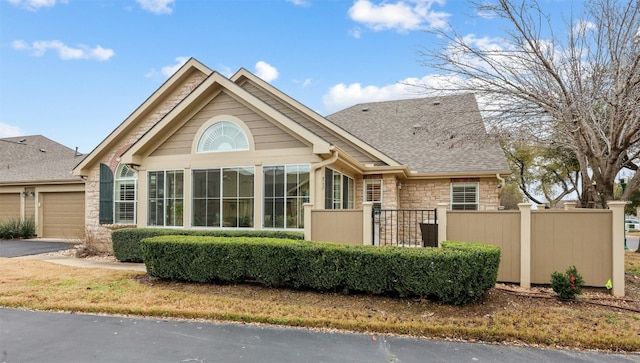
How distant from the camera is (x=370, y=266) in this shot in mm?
5988

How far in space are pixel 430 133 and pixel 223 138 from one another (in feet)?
19.8

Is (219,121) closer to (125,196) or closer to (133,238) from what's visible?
(133,238)

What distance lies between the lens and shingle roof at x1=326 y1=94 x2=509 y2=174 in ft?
30.8

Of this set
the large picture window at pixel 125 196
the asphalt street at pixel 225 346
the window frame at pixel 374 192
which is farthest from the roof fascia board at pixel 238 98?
the asphalt street at pixel 225 346

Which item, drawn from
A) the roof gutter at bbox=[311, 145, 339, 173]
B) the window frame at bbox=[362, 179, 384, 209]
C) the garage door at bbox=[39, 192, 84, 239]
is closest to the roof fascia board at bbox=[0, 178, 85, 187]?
the garage door at bbox=[39, 192, 84, 239]

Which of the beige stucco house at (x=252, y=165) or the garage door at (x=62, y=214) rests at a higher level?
the beige stucco house at (x=252, y=165)

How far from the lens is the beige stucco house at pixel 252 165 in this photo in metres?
9.26

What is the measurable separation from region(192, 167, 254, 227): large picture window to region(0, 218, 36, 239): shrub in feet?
38.8

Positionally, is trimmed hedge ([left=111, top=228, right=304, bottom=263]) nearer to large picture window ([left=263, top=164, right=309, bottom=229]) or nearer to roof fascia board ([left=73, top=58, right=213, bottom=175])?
large picture window ([left=263, top=164, right=309, bottom=229])

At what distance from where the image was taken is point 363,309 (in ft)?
18.2

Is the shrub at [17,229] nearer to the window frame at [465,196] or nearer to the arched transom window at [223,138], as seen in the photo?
the arched transom window at [223,138]

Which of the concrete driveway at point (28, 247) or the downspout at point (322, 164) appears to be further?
the concrete driveway at point (28, 247)

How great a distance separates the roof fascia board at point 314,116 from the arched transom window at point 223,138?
339 centimetres

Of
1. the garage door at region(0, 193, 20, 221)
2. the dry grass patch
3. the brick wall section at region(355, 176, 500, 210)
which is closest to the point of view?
the dry grass patch
